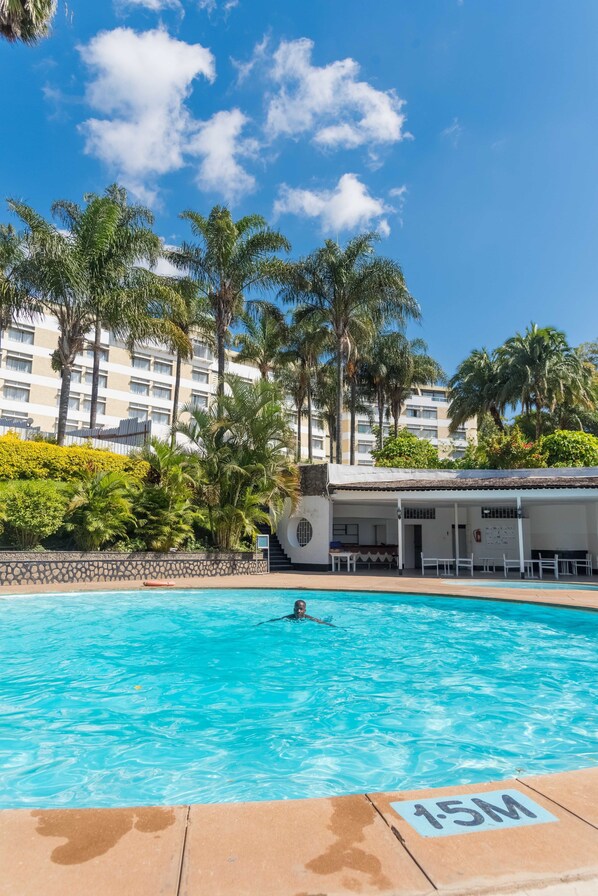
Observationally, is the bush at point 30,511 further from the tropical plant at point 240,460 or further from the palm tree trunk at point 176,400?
the tropical plant at point 240,460

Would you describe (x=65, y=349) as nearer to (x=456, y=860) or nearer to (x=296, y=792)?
(x=296, y=792)

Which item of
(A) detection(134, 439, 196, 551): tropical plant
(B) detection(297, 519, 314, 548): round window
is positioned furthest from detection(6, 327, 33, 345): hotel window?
(B) detection(297, 519, 314, 548): round window

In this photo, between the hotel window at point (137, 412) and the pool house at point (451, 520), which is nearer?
the pool house at point (451, 520)

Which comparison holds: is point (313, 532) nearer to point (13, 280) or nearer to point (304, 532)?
point (304, 532)

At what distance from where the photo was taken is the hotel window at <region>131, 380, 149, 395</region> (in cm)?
5241

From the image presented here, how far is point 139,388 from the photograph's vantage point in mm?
52844

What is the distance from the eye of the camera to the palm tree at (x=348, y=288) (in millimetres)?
26719

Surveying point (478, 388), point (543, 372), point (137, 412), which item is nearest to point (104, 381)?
point (137, 412)

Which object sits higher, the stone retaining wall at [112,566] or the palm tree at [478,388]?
the palm tree at [478,388]

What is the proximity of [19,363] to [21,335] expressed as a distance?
2305 mm

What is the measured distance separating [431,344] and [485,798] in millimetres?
43223

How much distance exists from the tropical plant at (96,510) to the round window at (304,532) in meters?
8.36

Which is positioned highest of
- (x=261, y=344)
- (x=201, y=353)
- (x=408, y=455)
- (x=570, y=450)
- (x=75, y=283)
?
(x=201, y=353)

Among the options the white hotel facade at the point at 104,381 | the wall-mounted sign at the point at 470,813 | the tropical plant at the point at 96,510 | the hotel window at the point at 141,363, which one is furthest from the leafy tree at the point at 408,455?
the wall-mounted sign at the point at 470,813
